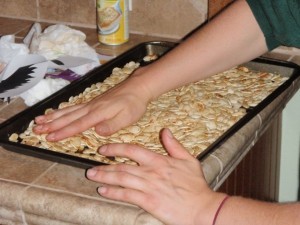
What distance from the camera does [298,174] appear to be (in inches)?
61.2

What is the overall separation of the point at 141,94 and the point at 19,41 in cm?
51

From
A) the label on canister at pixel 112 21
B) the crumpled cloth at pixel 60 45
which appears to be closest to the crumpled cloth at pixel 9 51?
the crumpled cloth at pixel 60 45

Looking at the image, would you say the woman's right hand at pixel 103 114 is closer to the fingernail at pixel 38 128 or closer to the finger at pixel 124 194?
the fingernail at pixel 38 128

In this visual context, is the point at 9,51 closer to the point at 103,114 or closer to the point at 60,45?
the point at 60,45

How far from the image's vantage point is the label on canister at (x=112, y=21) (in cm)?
142

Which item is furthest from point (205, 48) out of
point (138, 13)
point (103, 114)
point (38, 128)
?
point (138, 13)

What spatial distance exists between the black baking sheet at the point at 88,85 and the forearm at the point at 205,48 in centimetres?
12

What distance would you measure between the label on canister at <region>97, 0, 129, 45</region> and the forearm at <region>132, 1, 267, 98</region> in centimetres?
31

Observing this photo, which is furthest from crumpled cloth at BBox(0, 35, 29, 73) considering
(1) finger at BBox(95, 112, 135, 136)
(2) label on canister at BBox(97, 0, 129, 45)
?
(1) finger at BBox(95, 112, 135, 136)

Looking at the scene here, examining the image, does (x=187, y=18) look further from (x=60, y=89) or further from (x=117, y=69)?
(x=60, y=89)

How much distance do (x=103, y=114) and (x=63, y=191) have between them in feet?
0.62

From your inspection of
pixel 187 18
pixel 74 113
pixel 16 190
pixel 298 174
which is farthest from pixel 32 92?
pixel 298 174

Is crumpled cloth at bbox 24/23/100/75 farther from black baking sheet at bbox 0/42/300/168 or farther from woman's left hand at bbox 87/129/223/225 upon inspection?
woman's left hand at bbox 87/129/223/225

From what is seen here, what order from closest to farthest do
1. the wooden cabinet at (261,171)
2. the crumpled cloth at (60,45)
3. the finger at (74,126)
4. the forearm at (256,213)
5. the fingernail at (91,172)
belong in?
the forearm at (256,213) < the fingernail at (91,172) < the finger at (74,126) < the wooden cabinet at (261,171) < the crumpled cloth at (60,45)
